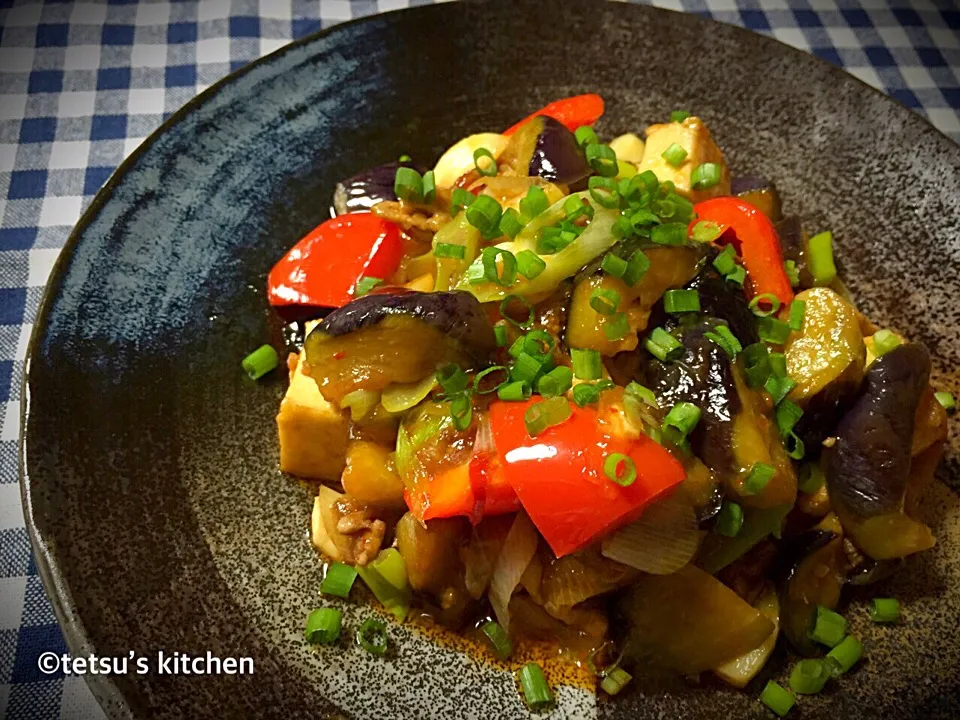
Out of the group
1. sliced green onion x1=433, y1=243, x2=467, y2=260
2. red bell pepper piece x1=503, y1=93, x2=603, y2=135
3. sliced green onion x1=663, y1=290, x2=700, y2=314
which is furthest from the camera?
red bell pepper piece x1=503, y1=93, x2=603, y2=135

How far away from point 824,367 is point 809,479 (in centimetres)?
32

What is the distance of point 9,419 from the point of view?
2838 millimetres

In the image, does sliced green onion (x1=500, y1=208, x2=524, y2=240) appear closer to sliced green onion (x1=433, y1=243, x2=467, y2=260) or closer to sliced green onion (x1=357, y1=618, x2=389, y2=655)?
sliced green onion (x1=433, y1=243, x2=467, y2=260)

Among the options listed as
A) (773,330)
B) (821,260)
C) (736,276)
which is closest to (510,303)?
(736,276)

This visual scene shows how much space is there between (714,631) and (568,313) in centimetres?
94

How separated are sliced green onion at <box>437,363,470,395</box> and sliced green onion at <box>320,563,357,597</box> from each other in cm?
60

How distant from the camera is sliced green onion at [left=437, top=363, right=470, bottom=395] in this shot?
6.93 ft

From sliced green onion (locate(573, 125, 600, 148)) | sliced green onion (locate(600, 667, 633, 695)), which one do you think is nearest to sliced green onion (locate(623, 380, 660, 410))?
sliced green onion (locate(600, 667, 633, 695))

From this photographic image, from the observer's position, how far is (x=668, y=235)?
2250mm

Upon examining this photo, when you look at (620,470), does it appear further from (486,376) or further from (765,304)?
(765,304)

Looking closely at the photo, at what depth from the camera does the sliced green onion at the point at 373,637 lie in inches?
86.0

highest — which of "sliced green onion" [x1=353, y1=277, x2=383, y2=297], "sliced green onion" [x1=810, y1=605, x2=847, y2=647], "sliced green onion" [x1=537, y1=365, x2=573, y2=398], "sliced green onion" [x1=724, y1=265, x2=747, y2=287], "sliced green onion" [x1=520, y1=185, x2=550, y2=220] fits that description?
"sliced green onion" [x1=520, y1=185, x2=550, y2=220]

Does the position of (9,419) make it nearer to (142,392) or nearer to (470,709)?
(142,392)

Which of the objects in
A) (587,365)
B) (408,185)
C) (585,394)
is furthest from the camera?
(408,185)
